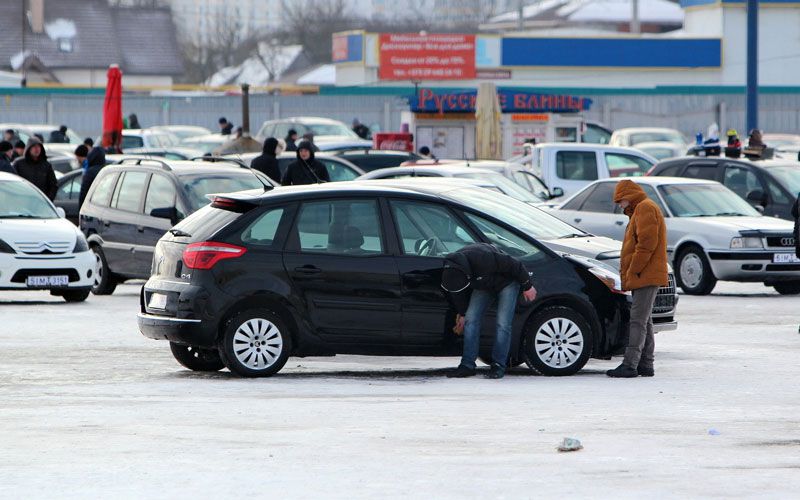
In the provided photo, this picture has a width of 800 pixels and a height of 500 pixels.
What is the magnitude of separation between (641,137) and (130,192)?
23.8 metres

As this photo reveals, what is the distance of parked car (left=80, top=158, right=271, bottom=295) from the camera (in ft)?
64.2

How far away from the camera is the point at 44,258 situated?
19.5m

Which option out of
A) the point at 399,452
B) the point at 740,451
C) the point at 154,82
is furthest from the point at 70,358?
the point at 154,82

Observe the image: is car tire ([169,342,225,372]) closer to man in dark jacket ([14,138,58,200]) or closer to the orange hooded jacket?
the orange hooded jacket

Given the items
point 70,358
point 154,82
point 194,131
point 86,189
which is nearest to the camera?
point 70,358

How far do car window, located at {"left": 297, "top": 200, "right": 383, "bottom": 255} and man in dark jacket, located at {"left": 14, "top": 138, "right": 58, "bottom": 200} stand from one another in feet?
40.7

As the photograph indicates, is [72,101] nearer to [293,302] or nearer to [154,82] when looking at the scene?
[293,302]

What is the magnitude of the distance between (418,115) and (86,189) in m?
12.6

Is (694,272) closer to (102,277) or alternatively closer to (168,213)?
(168,213)

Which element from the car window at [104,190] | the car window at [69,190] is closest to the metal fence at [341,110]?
the car window at [69,190]

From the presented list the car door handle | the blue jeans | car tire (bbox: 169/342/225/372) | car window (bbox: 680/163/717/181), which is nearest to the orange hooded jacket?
the blue jeans

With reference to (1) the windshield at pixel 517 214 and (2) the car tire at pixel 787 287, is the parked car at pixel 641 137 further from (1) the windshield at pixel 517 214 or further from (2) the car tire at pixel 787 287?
(1) the windshield at pixel 517 214

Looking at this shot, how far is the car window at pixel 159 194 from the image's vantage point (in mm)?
19641

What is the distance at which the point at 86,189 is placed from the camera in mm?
23359
